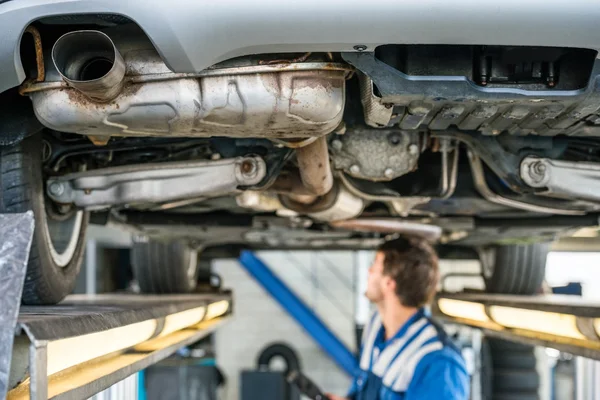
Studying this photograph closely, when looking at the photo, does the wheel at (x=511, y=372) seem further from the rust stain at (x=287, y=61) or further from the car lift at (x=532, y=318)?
the rust stain at (x=287, y=61)

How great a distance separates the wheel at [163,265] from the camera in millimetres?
3984

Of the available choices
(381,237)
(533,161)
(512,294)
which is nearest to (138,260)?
(381,237)

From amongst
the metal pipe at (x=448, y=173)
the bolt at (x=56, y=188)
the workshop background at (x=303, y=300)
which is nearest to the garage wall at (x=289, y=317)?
the workshop background at (x=303, y=300)

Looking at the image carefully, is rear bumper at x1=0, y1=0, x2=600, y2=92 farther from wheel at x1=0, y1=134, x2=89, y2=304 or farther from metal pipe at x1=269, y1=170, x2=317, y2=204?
metal pipe at x1=269, y1=170, x2=317, y2=204

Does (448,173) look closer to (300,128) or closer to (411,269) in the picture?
(300,128)

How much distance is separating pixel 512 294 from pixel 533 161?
7.03 ft

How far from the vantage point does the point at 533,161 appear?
2.04m

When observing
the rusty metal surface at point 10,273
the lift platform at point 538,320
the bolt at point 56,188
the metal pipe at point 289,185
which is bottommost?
the lift platform at point 538,320

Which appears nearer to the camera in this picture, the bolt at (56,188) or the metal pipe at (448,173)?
the bolt at (56,188)

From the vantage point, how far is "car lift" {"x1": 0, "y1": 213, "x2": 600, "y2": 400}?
4.11ft

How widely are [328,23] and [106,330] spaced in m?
0.83

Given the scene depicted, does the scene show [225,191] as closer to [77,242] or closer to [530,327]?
[77,242]

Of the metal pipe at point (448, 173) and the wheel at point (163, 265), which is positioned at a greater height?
the metal pipe at point (448, 173)

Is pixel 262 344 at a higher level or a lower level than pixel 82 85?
lower
